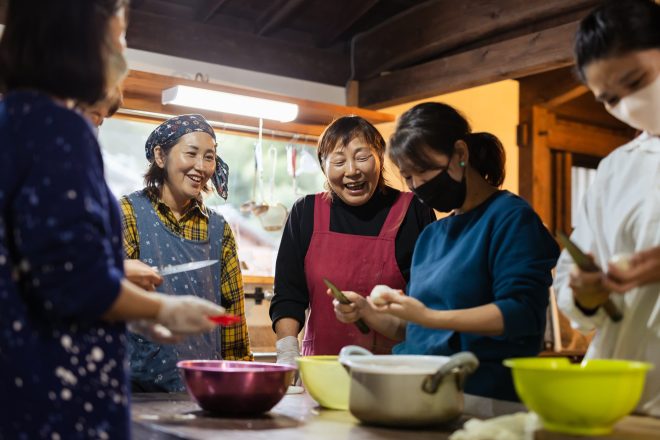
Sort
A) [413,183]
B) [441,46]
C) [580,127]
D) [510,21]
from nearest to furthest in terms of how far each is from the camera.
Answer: [413,183], [510,21], [441,46], [580,127]

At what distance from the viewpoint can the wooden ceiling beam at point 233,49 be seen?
16.7 feet

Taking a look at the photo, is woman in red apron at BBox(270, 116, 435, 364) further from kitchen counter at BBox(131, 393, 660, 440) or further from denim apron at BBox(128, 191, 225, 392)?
kitchen counter at BBox(131, 393, 660, 440)

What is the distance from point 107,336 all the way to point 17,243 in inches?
7.1

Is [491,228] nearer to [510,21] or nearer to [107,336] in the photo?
[107,336]

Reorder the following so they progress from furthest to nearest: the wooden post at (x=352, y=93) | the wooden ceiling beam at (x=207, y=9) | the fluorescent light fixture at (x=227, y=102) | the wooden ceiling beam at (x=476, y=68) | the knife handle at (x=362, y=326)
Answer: the wooden post at (x=352, y=93) < the wooden ceiling beam at (x=207, y=9) < the wooden ceiling beam at (x=476, y=68) < the fluorescent light fixture at (x=227, y=102) < the knife handle at (x=362, y=326)

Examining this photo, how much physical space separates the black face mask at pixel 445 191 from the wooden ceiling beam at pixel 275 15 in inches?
141

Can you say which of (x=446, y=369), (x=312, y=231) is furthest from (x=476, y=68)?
(x=446, y=369)

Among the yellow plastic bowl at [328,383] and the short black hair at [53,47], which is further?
the yellow plastic bowl at [328,383]

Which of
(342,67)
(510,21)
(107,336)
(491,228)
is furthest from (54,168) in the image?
(342,67)

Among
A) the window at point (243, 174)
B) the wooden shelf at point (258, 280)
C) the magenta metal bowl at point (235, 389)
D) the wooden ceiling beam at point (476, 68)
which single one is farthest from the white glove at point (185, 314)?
the window at point (243, 174)

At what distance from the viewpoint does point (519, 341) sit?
1771 millimetres

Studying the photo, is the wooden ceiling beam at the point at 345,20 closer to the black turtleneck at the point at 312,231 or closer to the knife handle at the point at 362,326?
the black turtleneck at the point at 312,231

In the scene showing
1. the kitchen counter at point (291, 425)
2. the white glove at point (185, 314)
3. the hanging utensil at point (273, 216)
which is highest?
the hanging utensil at point (273, 216)

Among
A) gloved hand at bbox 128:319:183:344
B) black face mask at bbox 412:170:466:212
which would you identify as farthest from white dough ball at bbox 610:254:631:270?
gloved hand at bbox 128:319:183:344
